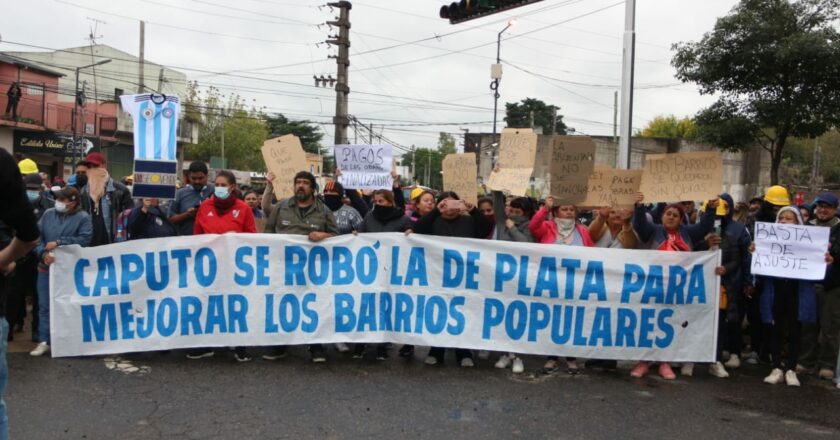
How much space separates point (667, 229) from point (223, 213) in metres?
4.12

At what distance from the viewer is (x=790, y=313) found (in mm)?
6230

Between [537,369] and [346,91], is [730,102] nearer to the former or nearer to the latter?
[537,369]

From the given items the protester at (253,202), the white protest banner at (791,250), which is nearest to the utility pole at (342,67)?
the protester at (253,202)

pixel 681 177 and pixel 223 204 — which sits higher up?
pixel 681 177

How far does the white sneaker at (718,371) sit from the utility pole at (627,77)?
158 inches

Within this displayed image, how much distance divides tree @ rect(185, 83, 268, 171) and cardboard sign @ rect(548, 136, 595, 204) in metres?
58.1

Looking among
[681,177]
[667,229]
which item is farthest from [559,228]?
[681,177]

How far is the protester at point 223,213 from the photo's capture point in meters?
6.46

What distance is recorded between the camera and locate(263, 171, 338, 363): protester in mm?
6453

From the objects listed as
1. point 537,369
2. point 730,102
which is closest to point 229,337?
point 537,369

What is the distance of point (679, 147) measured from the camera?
4747 cm

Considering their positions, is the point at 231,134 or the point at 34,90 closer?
the point at 34,90

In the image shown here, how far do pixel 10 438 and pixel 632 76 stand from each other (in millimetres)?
8602

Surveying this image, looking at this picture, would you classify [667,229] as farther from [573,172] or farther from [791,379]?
[791,379]
